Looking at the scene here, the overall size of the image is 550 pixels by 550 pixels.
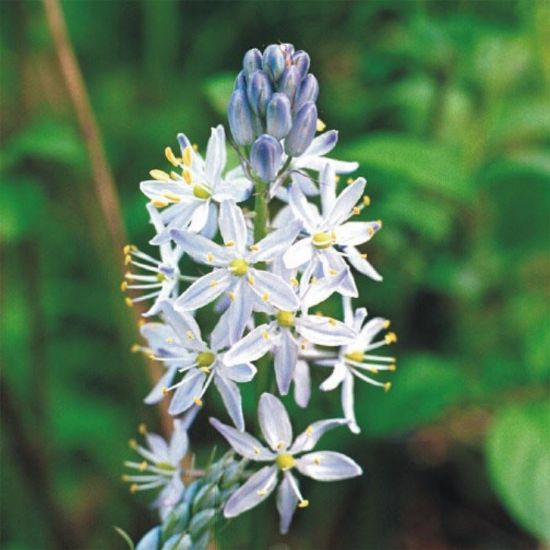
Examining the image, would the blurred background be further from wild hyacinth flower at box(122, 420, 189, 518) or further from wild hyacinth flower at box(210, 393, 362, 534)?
wild hyacinth flower at box(210, 393, 362, 534)

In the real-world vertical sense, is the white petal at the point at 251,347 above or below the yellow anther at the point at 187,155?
below

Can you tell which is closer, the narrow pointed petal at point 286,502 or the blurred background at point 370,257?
the narrow pointed petal at point 286,502

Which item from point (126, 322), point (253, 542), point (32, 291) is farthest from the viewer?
point (126, 322)

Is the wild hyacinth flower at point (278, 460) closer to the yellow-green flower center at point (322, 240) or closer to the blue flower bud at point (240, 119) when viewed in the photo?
the yellow-green flower center at point (322, 240)

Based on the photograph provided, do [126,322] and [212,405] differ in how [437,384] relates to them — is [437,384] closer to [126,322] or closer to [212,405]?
[212,405]

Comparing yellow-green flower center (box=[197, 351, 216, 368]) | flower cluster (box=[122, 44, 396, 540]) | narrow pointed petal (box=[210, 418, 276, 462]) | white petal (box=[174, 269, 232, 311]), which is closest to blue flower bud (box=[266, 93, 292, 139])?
flower cluster (box=[122, 44, 396, 540])

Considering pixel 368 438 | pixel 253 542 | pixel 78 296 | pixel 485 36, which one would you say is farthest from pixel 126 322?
pixel 485 36

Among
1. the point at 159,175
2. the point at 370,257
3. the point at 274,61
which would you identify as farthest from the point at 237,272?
the point at 370,257

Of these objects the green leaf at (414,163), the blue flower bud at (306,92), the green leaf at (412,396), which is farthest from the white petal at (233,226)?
the green leaf at (412,396)
